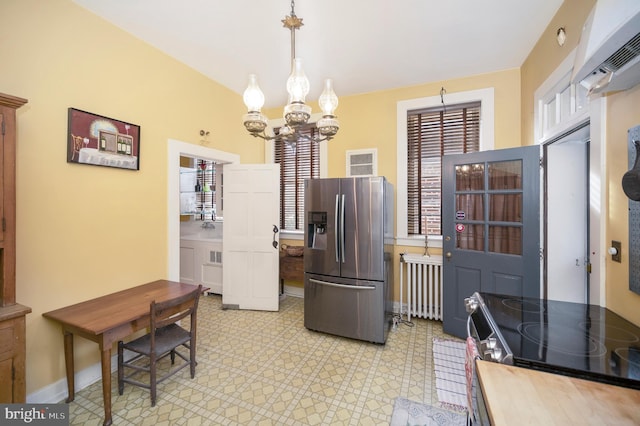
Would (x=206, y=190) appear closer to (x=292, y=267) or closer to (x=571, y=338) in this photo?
(x=292, y=267)

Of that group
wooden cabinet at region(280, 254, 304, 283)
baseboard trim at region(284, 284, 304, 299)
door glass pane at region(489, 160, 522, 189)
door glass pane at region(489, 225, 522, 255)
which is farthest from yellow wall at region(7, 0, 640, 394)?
baseboard trim at region(284, 284, 304, 299)

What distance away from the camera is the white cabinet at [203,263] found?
13.4 feet

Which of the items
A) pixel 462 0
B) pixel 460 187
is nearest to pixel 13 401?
pixel 460 187

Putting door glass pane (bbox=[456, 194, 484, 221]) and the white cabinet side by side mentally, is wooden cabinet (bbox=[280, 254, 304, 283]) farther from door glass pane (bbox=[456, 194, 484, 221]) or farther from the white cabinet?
door glass pane (bbox=[456, 194, 484, 221])

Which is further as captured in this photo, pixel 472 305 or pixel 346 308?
pixel 346 308

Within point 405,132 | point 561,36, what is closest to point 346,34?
point 405,132

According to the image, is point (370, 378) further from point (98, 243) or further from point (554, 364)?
point (98, 243)

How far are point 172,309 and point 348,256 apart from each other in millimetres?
1652

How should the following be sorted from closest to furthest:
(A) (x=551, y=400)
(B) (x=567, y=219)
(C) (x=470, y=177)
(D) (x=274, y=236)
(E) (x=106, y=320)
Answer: (A) (x=551, y=400)
(E) (x=106, y=320)
(B) (x=567, y=219)
(C) (x=470, y=177)
(D) (x=274, y=236)

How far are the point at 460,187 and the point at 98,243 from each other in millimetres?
3449

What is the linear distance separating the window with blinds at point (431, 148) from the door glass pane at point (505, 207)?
0.73 meters

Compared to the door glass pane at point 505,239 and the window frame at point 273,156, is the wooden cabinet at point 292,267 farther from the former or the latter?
the door glass pane at point 505,239

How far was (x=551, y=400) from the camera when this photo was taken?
0.77 meters

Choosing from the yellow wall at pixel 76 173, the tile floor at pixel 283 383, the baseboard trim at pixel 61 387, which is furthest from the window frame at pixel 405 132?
the baseboard trim at pixel 61 387
